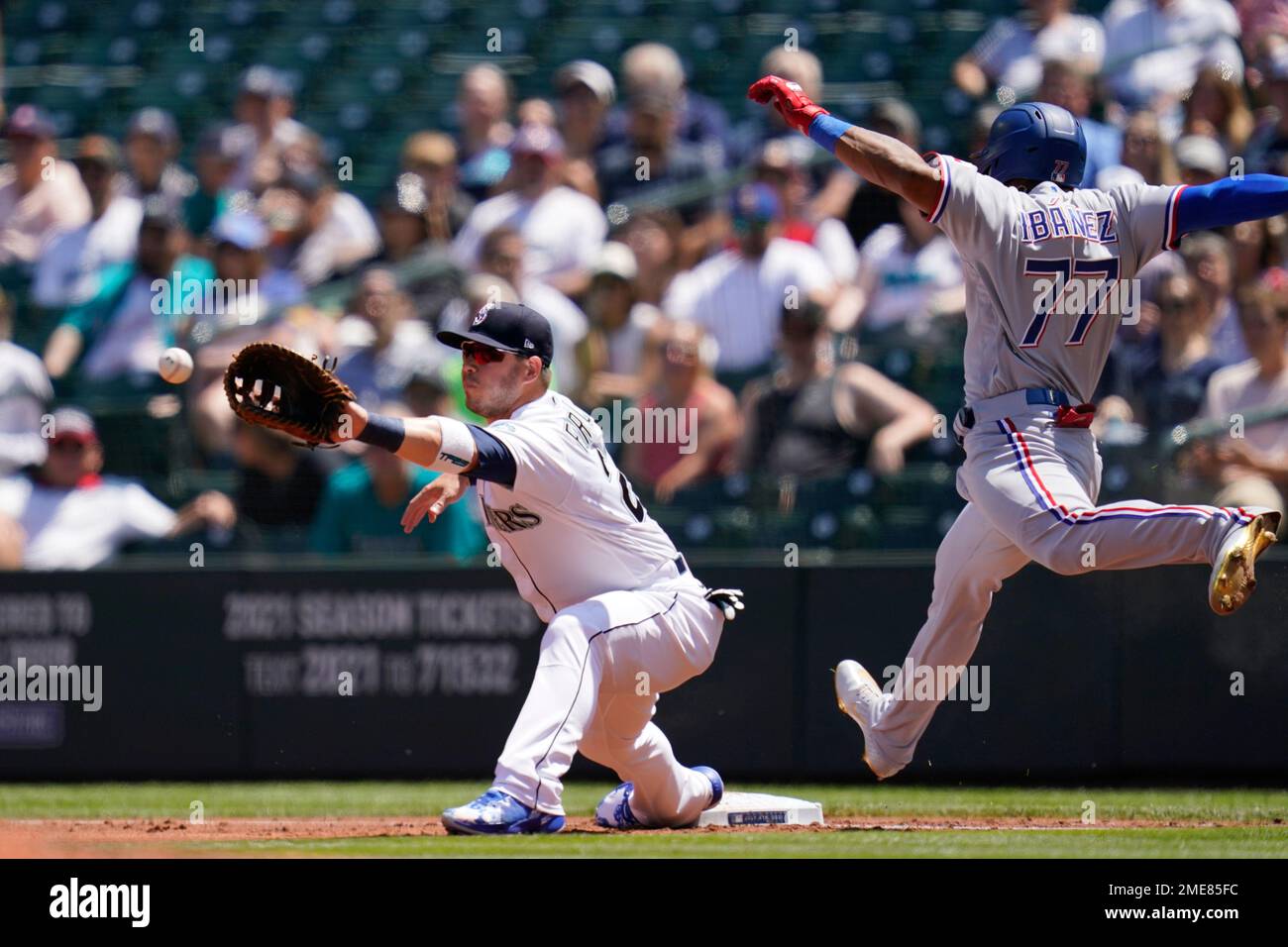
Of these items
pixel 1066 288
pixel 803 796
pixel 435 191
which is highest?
pixel 435 191

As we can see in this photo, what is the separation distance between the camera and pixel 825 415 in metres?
8.62

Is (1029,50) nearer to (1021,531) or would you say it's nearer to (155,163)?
(155,163)

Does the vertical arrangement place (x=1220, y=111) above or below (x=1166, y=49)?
below

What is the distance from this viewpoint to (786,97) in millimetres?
5820

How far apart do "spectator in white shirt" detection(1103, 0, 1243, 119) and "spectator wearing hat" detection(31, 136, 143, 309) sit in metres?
5.14

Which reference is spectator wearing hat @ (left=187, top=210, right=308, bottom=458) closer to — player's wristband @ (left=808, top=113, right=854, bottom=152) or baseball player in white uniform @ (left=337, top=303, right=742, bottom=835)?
baseball player in white uniform @ (left=337, top=303, right=742, bottom=835)

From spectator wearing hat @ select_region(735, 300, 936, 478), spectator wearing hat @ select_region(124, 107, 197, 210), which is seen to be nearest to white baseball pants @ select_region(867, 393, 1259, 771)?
spectator wearing hat @ select_region(735, 300, 936, 478)

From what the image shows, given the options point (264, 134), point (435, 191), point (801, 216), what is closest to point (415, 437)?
point (801, 216)

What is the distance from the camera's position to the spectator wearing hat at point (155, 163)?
35.4 feet

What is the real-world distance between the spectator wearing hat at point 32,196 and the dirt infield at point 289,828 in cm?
465

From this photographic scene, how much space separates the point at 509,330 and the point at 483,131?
16.9 ft

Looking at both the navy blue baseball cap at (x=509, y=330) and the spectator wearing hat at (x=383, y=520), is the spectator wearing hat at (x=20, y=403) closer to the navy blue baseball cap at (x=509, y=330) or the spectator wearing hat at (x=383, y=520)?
the spectator wearing hat at (x=383, y=520)
